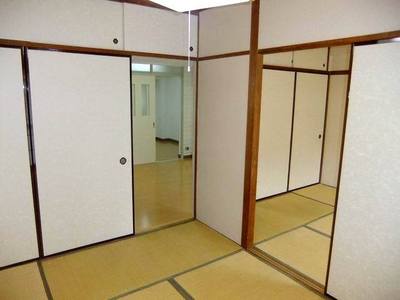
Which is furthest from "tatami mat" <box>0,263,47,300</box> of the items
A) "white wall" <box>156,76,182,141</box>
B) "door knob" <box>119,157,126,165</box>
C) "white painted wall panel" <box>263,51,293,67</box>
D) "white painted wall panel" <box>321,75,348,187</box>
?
"white wall" <box>156,76,182,141</box>

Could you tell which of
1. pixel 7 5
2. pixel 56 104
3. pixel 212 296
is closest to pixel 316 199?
pixel 212 296

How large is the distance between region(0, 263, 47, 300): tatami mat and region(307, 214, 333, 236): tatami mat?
2925 mm

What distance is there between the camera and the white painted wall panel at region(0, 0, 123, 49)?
232 cm

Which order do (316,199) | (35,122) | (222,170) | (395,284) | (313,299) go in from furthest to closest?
(316,199) < (222,170) < (35,122) < (313,299) < (395,284)

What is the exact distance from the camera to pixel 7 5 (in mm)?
2279

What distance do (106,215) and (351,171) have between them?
2.39m

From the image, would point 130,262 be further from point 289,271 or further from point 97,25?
point 97,25

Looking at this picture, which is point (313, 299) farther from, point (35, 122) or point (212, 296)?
point (35, 122)

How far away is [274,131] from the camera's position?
4.25 metres

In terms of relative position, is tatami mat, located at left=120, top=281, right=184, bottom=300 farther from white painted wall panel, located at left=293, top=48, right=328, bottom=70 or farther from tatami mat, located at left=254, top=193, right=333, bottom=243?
white painted wall panel, located at left=293, top=48, right=328, bottom=70

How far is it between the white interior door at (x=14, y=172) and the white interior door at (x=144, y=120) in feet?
12.8

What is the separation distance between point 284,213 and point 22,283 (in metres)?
3.04

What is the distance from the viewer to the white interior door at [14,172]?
236 cm

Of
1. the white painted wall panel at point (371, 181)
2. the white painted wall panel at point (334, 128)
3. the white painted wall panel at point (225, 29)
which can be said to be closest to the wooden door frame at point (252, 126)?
the white painted wall panel at point (225, 29)
